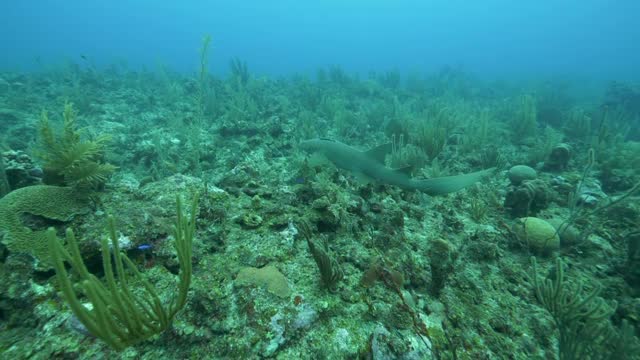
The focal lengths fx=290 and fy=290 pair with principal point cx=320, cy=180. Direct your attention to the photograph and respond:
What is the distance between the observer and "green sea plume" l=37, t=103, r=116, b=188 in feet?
9.68

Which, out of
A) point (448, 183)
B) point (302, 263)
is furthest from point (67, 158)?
point (448, 183)

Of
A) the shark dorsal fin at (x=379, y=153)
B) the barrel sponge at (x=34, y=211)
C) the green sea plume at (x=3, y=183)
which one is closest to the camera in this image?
the barrel sponge at (x=34, y=211)

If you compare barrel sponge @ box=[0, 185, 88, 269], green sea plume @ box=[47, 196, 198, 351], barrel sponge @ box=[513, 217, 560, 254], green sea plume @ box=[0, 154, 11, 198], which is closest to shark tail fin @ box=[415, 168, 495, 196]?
barrel sponge @ box=[513, 217, 560, 254]

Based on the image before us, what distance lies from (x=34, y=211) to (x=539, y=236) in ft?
19.0

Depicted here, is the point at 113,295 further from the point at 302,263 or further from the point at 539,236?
the point at 539,236

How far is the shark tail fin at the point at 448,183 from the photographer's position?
170 inches

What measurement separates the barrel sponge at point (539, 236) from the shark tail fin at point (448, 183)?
35.8 inches

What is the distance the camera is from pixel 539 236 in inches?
157

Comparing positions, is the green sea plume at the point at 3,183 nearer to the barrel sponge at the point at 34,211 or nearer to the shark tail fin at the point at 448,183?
the barrel sponge at the point at 34,211

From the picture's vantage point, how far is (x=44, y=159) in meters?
3.03

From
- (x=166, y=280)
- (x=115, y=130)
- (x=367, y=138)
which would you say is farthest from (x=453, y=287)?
(x=115, y=130)

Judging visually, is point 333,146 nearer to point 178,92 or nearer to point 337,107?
point 337,107

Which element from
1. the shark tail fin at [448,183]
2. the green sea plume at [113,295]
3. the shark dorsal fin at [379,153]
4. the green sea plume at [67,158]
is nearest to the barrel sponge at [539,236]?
the shark tail fin at [448,183]

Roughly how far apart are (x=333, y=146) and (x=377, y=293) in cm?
331
